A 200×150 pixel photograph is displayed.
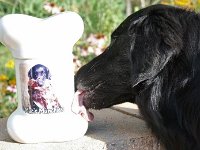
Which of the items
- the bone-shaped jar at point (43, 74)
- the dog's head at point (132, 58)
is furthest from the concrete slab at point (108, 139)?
the dog's head at point (132, 58)

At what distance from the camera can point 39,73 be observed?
259cm

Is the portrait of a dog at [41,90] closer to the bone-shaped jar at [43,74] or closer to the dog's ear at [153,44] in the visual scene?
the bone-shaped jar at [43,74]

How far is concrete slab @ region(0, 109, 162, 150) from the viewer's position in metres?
2.62

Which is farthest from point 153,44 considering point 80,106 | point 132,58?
point 80,106

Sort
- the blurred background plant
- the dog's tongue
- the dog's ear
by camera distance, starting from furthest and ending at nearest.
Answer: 1. the blurred background plant
2. the dog's tongue
3. the dog's ear

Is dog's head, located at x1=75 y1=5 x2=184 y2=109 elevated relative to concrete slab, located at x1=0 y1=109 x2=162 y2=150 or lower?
elevated

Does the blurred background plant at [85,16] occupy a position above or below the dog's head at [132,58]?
below

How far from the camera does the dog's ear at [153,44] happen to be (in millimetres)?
2541

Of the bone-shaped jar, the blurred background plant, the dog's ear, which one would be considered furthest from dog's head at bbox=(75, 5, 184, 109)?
the blurred background plant

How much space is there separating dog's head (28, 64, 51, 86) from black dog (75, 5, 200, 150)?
304 millimetres

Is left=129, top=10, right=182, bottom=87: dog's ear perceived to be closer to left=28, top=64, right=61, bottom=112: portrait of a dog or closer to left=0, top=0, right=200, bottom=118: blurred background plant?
left=28, top=64, right=61, bottom=112: portrait of a dog

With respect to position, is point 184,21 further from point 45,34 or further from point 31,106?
point 31,106

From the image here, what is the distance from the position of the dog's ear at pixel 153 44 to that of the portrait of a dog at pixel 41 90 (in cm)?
39

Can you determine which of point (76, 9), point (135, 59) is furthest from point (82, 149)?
point (76, 9)
